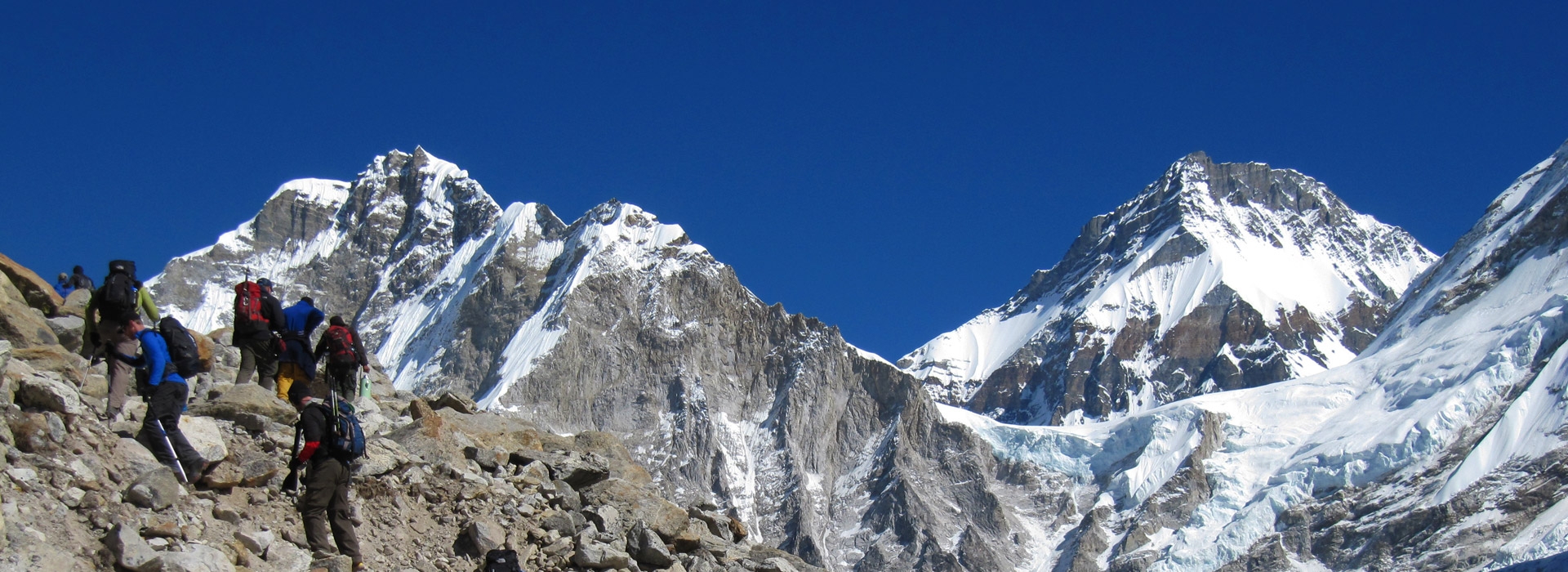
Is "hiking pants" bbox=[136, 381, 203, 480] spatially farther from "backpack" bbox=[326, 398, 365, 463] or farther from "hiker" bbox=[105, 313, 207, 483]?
"backpack" bbox=[326, 398, 365, 463]

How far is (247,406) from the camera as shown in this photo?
834 inches

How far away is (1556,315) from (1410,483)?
1301 inches

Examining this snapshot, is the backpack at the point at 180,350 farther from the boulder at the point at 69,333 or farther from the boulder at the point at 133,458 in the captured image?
the boulder at the point at 69,333

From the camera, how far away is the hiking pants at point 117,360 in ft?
63.7

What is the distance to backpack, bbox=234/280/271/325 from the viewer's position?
83.1 ft

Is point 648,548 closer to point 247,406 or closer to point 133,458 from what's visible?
point 247,406

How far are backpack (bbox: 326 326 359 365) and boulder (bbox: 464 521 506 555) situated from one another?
4.83m

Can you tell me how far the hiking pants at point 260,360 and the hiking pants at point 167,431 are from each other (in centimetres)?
588

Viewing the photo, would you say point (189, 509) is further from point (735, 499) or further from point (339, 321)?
point (735, 499)

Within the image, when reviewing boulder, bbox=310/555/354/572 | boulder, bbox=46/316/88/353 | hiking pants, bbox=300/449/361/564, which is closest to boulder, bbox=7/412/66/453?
hiking pants, bbox=300/449/361/564

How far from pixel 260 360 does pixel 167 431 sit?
7275mm

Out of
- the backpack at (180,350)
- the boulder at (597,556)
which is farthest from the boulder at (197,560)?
the boulder at (597,556)

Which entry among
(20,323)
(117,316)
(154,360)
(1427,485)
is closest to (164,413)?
(154,360)

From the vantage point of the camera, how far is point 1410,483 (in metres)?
176
